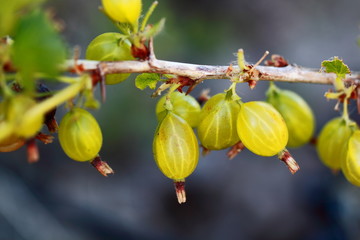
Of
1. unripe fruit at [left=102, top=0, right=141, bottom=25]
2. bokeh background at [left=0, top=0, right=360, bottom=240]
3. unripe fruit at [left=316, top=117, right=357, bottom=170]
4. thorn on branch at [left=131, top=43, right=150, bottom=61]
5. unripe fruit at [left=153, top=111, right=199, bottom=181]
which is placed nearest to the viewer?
unripe fruit at [left=102, top=0, right=141, bottom=25]

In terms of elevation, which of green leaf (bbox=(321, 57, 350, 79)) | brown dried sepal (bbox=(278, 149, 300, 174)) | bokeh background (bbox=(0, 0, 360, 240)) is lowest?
bokeh background (bbox=(0, 0, 360, 240))

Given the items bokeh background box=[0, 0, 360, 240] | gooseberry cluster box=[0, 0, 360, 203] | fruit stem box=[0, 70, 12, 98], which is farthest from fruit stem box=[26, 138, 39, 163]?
bokeh background box=[0, 0, 360, 240]

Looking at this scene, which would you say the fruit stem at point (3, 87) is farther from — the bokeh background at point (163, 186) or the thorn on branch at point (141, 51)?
the bokeh background at point (163, 186)

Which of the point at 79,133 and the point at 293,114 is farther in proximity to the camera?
the point at 293,114

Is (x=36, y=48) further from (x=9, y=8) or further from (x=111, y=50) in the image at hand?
(x=111, y=50)

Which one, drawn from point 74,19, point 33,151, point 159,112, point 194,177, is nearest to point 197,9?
point 74,19

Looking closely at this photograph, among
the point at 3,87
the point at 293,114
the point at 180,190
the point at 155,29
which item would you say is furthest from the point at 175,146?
the point at 293,114

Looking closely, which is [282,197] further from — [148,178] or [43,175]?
[43,175]

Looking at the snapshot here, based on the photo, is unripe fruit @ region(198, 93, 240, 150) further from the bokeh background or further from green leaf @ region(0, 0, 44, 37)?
the bokeh background
